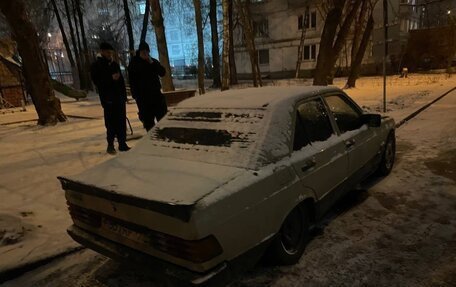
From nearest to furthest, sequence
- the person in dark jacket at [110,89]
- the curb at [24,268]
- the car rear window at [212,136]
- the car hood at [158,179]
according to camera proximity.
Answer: the car hood at [158,179] → the car rear window at [212,136] → the curb at [24,268] → the person in dark jacket at [110,89]

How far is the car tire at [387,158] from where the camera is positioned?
5.23 metres

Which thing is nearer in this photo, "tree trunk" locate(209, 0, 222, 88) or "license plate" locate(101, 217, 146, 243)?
"license plate" locate(101, 217, 146, 243)

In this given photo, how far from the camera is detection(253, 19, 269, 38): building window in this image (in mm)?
36281

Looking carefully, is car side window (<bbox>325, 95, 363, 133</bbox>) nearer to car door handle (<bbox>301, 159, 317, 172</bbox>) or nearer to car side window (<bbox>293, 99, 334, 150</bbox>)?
car side window (<bbox>293, 99, 334, 150</bbox>)

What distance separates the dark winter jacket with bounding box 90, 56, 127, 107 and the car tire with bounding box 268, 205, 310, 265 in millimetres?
4422

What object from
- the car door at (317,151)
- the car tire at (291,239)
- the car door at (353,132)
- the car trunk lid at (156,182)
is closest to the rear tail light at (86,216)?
the car trunk lid at (156,182)

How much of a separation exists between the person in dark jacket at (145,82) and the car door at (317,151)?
12.0 ft

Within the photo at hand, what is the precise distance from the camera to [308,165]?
3213 millimetres

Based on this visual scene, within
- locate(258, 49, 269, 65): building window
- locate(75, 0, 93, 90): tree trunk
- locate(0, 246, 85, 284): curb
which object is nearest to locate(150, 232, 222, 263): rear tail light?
locate(0, 246, 85, 284): curb

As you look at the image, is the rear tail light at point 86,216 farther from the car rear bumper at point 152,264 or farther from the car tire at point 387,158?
the car tire at point 387,158

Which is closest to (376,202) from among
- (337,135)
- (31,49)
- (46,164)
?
(337,135)

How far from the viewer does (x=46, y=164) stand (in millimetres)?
6594

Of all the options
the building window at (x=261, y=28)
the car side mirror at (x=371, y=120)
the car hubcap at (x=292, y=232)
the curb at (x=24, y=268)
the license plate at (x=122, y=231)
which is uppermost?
the building window at (x=261, y=28)

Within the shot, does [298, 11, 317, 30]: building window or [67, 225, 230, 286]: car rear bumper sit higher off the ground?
[298, 11, 317, 30]: building window
